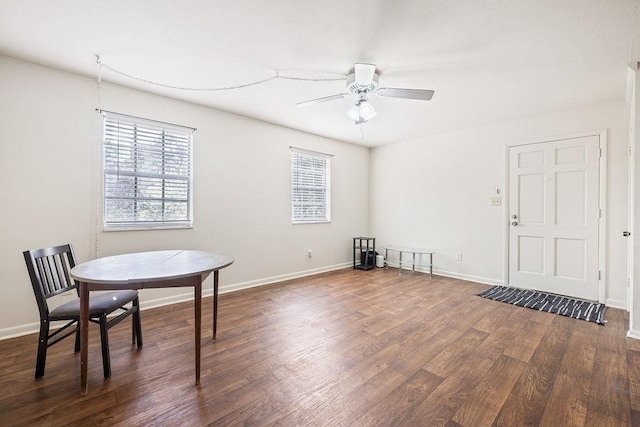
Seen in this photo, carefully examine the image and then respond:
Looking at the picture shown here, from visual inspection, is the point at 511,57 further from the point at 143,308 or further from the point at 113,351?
the point at 143,308

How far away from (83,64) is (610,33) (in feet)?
14.2

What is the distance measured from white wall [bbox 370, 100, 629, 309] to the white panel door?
143 mm

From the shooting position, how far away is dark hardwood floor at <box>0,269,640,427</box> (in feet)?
4.75

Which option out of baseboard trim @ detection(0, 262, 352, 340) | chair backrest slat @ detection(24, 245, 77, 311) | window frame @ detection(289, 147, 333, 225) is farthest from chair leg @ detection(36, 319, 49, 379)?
window frame @ detection(289, 147, 333, 225)

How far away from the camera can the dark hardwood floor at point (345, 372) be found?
1449 mm

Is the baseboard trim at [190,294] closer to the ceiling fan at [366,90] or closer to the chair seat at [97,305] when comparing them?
the chair seat at [97,305]

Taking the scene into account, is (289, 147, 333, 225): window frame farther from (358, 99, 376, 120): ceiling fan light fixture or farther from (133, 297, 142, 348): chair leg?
(133, 297, 142, 348): chair leg

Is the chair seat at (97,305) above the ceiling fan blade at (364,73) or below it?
below

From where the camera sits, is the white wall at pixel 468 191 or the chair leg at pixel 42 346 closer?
the chair leg at pixel 42 346

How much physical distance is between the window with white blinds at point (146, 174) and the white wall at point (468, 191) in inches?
143

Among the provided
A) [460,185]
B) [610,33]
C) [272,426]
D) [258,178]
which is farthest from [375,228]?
[272,426]

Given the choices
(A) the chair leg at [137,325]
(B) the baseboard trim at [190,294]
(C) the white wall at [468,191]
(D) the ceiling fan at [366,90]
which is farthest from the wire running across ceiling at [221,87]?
(C) the white wall at [468,191]

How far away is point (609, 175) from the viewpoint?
10.3ft

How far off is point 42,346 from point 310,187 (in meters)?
3.61
